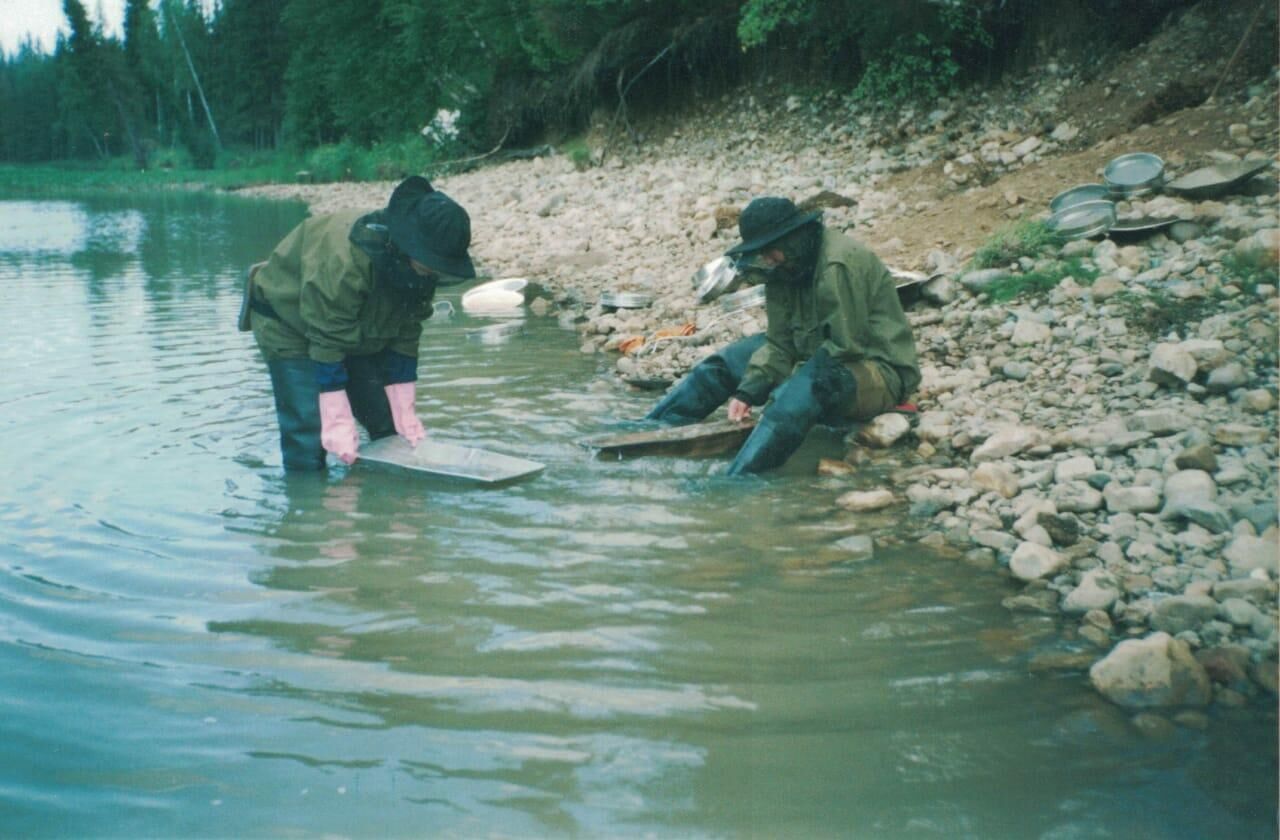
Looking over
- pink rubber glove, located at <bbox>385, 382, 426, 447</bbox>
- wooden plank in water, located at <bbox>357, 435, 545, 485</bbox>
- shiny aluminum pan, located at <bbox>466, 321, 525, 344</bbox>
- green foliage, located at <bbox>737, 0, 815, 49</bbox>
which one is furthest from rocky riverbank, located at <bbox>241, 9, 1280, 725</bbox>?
green foliage, located at <bbox>737, 0, 815, 49</bbox>

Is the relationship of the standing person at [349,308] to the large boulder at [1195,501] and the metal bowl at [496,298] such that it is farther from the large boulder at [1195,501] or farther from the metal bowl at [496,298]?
the metal bowl at [496,298]

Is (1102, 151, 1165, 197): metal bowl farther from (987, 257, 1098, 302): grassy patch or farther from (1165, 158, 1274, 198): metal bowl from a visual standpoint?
(987, 257, 1098, 302): grassy patch

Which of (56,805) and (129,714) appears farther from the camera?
(129,714)

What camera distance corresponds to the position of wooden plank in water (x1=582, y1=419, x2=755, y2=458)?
17.7 feet

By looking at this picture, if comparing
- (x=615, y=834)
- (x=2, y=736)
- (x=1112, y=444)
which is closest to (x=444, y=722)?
(x=615, y=834)

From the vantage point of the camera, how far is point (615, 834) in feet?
8.10

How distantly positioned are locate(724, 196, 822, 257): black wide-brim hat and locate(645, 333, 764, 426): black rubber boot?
96 centimetres

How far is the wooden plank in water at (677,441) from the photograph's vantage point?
5391 millimetres

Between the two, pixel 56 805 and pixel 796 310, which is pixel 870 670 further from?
pixel 796 310

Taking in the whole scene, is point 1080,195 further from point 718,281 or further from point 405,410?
point 405,410

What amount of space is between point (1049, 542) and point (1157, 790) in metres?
1.48

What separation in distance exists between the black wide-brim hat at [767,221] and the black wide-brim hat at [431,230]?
4.56ft

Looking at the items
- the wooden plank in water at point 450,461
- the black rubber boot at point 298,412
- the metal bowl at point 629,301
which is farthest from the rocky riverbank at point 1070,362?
the black rubber boot at point 298,412

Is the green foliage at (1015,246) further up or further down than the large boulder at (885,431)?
further up
